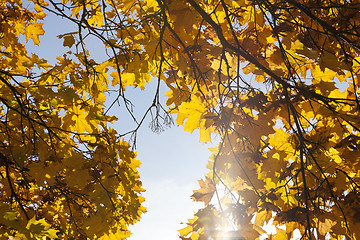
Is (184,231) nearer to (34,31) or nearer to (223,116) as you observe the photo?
(223,116)

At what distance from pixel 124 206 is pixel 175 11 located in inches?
75.4

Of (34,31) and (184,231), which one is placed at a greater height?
(34,31)

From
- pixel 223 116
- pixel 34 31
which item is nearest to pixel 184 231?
pixel 223 116

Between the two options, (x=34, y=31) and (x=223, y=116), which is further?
(x=34, y=31)

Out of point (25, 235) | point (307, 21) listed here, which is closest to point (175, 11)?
point (307, 21)

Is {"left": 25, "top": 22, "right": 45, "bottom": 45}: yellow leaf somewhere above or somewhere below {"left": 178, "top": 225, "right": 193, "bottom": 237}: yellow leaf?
above

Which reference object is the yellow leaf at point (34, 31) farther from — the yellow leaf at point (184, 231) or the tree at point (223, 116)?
the yellow leaf at point (184, 231)

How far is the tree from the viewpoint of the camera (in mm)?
2008

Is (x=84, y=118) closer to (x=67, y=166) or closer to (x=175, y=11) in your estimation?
(x=67, y=166)

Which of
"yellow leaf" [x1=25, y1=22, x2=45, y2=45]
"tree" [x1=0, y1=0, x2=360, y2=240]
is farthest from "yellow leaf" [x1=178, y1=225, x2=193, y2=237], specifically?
"yellow leaf" [x1=25, y1=22, x2=45, y2=45]

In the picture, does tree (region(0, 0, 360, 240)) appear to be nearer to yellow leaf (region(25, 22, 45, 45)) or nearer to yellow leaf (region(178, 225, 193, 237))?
yellow leaf (region(178, 225, 193, 237))

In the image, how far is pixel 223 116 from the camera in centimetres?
218

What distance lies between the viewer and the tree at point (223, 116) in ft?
6.59

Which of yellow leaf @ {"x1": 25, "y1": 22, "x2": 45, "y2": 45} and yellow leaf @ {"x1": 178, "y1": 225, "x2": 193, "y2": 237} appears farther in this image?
yellow leaf @ {"x1": 25, "y1": 22, "x2": 45, "y2": 45}
